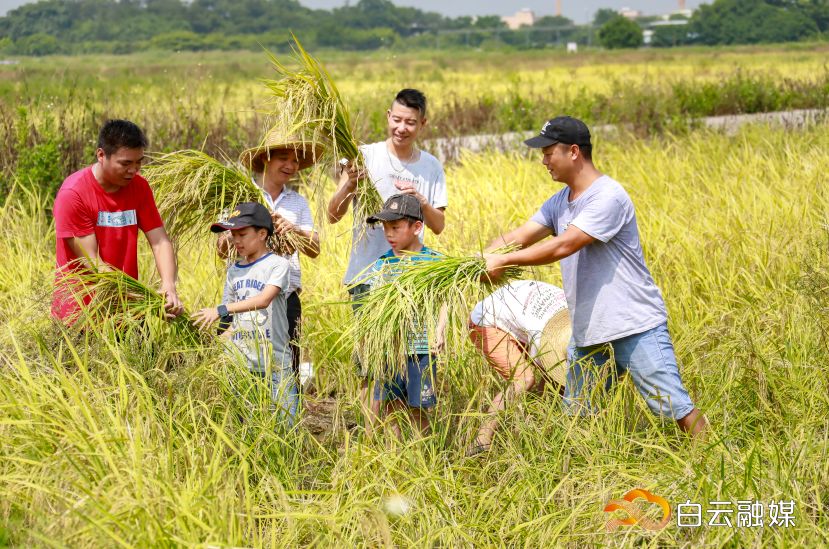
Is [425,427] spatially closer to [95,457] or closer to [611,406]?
[611,406]

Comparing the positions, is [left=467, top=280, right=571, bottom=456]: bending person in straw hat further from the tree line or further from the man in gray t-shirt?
the tree line

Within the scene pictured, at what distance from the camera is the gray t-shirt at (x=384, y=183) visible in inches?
159

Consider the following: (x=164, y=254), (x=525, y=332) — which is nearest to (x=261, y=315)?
(x=164, y=254)

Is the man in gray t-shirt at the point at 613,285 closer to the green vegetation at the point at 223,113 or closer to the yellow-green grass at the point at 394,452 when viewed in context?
the yellow-green grass at the point at 394,452

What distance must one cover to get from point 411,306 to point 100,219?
133cm

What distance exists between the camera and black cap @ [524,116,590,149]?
3.56 meters

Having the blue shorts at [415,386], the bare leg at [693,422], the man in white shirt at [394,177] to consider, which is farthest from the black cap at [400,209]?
the bare leg at [693,422]

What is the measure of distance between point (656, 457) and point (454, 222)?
321 centimetres

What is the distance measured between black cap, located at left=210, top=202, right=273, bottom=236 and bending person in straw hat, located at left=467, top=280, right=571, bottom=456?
91 cm

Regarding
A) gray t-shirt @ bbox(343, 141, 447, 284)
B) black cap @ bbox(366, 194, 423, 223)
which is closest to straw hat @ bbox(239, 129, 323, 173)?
gray t-shirt @ bbox(343, 141, 447, 284)

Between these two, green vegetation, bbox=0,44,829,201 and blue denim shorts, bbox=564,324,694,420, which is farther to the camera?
green vegetation, bbox=0,44,829,201

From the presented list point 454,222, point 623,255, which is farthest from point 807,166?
point 623,255

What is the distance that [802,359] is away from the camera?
13.6 feet

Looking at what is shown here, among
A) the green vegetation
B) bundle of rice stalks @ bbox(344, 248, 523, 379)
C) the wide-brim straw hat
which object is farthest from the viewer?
the green vegetation
